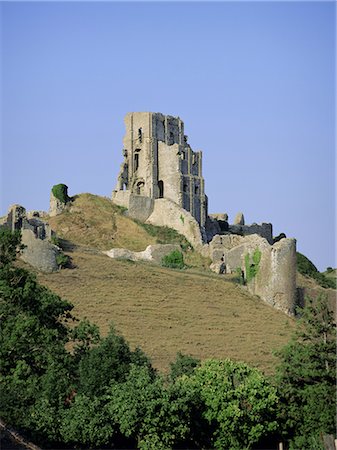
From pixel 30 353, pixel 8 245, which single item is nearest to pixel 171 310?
pixel 8 245

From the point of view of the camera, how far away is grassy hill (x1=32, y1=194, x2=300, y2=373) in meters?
42.4

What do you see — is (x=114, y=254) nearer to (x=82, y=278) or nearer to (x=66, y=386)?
(x=82, y=278)

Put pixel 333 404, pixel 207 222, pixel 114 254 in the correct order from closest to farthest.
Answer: pixel 333 404
pixel 114 254
pixel 207 222

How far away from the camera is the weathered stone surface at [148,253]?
5798cm

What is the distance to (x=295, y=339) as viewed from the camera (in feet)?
112

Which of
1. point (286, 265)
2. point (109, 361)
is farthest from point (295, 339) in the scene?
point (286, 265)

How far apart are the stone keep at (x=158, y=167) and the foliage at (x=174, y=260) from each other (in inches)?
367

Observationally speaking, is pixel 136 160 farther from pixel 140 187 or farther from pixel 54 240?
pixel 54 240

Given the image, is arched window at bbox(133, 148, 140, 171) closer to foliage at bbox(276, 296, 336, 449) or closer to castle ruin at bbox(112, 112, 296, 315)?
castle ruin at bbox(112, 112, 296, 315)

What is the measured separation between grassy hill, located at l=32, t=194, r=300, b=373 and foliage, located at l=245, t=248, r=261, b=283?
35.3 inches

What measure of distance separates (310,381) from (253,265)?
73.0 feet

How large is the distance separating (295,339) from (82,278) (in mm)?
19435

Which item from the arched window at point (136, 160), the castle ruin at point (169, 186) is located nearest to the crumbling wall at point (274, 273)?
the castle ruin at point (169, 186)

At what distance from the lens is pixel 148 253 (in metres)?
59.2
